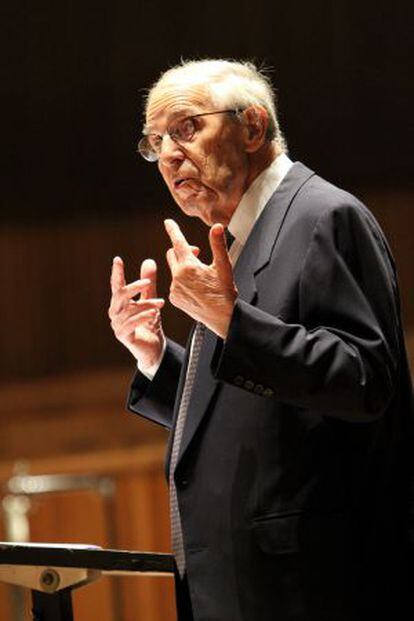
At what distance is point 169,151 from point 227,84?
0.14 metres

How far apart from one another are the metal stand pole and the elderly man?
0.19m

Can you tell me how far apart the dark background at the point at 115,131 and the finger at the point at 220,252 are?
2.63 m

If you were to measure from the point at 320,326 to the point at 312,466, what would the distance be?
0.19 m

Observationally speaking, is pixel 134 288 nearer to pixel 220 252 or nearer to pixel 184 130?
pixel 184 130

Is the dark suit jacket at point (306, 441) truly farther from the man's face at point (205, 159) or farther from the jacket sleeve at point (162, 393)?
the jacket sleeve at point (162, 393)

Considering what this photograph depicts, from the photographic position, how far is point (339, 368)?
60.2 inches

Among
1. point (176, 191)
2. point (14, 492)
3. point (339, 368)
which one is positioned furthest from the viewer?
point (14, 492)

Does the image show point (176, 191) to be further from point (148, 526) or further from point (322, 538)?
point (148, 526)

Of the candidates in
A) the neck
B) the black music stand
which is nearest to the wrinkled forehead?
the neck

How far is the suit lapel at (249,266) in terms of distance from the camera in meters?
1.69

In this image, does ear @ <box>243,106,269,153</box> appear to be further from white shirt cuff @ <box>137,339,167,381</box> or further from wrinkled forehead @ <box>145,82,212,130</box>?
white shirt cuff @ <box>137,339,167,381</box>

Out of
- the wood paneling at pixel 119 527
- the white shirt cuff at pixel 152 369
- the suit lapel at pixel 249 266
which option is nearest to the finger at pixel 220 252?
the suit lapel at pixel 249 266

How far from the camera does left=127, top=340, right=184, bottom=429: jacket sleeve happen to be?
2010mm

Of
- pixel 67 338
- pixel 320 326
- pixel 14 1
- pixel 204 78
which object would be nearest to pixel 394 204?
pixel 67 338
